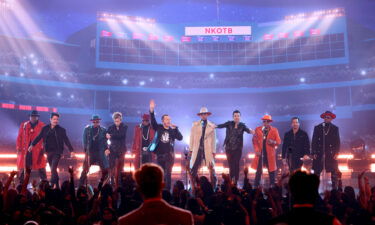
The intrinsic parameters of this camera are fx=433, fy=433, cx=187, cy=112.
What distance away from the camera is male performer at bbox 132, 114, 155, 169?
1464cm

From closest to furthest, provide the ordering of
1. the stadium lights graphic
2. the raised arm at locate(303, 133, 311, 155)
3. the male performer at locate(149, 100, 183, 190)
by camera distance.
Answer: the raised arm at locate(303, 133, 311, 155)
the male performer at locate(149, 100, 183, 190)
the stadium lights graphic

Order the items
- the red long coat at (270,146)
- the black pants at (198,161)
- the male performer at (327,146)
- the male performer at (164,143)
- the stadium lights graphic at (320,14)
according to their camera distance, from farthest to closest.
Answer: the stadium lights graphic at (320,14) < the black pants at (198,161) < the red long coat at (270,146) < the male performer at (164,143) < the male performer at (327,146)

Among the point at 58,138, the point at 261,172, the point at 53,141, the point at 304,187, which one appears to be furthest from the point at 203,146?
the point at 304,187

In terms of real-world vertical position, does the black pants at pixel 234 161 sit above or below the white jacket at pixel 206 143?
below

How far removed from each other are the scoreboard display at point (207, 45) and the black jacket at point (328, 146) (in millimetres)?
30145

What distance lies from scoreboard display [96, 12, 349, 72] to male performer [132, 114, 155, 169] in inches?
1139

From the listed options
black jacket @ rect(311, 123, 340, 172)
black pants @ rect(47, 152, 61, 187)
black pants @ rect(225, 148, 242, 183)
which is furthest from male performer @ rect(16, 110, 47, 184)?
black jacket @ rect(311, 123, 340, 172)

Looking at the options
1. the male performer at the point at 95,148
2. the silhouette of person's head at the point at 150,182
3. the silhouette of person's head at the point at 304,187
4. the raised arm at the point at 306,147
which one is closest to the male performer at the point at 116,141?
the male performer at the point at 95,148

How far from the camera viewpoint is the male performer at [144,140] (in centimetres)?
1464

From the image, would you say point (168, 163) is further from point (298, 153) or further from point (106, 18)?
point (106, 18)

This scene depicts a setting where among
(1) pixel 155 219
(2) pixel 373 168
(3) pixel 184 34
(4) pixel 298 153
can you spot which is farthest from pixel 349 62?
(1) pixel 155 219

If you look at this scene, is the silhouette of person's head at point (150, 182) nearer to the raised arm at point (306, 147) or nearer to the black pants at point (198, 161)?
the raised arm at point (306, 147)

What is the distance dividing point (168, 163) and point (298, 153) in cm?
407

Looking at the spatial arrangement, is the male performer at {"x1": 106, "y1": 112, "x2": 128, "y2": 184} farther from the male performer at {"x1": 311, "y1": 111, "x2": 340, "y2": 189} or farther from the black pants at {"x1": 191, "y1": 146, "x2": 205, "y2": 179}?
the male performer at {"x1": 311, "y1": 111, "x2": 340, "y2": 189}
